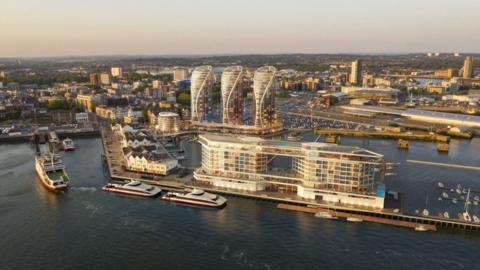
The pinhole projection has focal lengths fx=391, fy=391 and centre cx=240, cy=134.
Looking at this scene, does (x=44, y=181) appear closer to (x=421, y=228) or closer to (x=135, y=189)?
(x=135, y=189)

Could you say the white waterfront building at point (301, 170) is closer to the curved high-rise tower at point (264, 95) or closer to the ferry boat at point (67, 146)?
the ferry boat at point (67, 146)

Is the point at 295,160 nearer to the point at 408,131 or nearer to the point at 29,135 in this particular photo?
the point at 408,131

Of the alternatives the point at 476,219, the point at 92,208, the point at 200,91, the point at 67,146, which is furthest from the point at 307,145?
the point at 200,91

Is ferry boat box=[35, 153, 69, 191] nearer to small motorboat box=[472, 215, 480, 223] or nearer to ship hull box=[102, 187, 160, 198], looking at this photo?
ship hull box=[102, 187, 160, 198]

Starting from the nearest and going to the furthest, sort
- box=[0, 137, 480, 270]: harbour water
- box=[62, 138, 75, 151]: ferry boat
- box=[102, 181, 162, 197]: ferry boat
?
box=[0, 137, 480, 270]: harbour water, box=[102, 181, 162, 197]: ferry boat, box=[62, 138, 75, 151]: ferry boat

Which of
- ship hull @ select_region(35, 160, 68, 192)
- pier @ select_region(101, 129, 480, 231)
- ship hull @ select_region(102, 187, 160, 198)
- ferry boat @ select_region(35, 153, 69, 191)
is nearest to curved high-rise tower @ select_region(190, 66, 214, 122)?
pier @ select_region(101, 129, 480, 231)

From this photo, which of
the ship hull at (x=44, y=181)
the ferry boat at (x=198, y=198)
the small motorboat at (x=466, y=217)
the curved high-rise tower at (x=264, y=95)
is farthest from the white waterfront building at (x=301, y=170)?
the curved high-rise tower at (x=264, y=95)

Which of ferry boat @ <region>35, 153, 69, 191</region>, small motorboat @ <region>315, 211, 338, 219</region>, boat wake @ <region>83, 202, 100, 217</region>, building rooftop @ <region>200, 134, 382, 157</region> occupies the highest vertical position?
building rooftop @ <region>200, 134, 382, 157</region>
